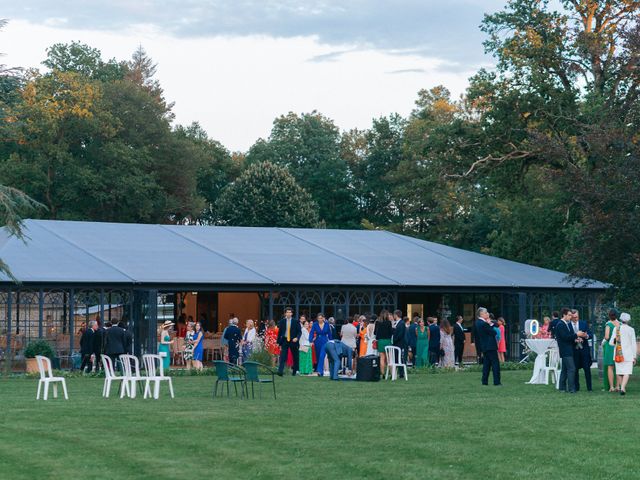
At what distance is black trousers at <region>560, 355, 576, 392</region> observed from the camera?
20.7m

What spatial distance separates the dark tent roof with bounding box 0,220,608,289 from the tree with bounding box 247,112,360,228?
81.6ft

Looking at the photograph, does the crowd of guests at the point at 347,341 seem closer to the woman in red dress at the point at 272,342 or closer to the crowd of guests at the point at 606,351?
the woman in red dress at the point at 272,342

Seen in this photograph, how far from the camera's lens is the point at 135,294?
102 feet

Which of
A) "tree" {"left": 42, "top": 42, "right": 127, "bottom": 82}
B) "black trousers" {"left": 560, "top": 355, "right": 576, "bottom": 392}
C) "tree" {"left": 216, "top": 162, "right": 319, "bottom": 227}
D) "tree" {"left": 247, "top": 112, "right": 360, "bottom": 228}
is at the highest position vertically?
"tree" {"left": 42, "top": 42, "right": 127, "bottom": 82}

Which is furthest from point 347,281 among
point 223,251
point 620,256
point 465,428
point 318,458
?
point 318,458

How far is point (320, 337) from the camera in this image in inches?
1094

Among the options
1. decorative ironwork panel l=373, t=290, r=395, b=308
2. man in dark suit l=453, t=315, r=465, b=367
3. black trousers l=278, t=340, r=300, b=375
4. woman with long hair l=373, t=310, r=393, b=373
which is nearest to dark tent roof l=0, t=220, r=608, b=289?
decorative ironwork panel l=373, t=290, r=395, b=308

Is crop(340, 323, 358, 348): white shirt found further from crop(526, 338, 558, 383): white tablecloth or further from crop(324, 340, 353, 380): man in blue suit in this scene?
crop(526, 338, 558, 383): white tablecloth

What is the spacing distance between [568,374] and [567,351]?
0.43 meters

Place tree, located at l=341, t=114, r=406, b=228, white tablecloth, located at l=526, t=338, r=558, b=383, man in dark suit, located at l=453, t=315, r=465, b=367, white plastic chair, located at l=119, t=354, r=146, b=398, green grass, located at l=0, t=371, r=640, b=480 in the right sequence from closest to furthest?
green grass, located at l=0, t=371, r=640, b=480, white plastic chair, located at l=119, t=354, r=146, b=398, white tablecloth, located at l=526, t=338, r=558, b=383, man in dark suit, located at l=453, t=315, r=465, b=367, tree, located at l=341, t=114, r=406, b=228

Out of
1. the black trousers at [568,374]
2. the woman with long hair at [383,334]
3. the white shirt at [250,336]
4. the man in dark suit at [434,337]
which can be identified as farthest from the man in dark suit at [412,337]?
the black trousers at [568,374]

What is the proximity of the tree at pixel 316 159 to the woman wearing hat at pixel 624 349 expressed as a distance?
43.0m

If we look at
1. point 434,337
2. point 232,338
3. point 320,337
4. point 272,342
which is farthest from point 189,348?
point 434,337

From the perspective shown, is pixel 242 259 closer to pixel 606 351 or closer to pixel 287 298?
pixel 287 298
